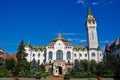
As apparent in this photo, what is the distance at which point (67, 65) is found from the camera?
263ft

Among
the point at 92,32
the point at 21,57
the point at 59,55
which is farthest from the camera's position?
the point at 92,32

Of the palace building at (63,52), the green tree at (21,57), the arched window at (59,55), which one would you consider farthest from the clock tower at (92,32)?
the green tree at (21,57)

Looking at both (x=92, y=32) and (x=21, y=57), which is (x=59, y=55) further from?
(x=21, y=57)

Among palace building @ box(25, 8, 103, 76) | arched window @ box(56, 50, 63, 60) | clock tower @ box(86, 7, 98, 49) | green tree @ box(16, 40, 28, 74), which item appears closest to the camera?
green tree @ box(16, 40, 28, 74)

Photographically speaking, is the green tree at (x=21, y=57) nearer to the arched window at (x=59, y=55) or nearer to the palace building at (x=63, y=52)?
the palace building at (x=63, y=52)

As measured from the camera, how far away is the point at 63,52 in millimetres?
83750

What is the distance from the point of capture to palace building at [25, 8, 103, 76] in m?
79.3

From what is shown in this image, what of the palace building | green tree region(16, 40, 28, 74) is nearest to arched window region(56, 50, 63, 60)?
the palace building

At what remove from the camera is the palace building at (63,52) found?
→ 260ft

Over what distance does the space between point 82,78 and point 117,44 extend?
3482 centimetres

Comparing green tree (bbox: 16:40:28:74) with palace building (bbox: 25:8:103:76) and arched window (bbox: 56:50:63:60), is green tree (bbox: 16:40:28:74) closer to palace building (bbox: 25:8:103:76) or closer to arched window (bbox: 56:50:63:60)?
palace building (bbox: 25:8:103:76)

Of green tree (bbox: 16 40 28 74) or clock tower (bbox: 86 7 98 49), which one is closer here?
green tree (bbox: 16 40 28 74)

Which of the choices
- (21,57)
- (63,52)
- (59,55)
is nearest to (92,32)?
(63,52)

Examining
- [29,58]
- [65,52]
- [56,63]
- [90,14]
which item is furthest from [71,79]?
[90,14]
